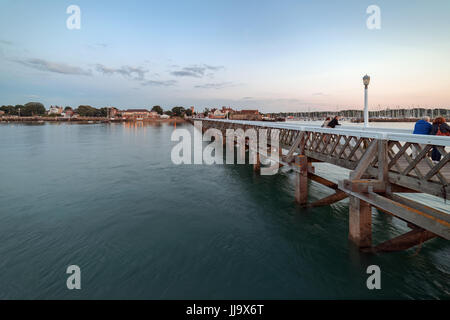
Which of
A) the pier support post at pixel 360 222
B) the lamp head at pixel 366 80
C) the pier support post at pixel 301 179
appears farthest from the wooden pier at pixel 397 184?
the lamp head at pixel 366 80

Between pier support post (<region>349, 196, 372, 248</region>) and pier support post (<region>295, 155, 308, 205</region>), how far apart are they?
3.99m

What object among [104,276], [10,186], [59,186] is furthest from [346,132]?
[10,186]

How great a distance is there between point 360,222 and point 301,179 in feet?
15.6

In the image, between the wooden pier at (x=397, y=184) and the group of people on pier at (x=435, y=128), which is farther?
the group of people on pier at (x=435, y=128)

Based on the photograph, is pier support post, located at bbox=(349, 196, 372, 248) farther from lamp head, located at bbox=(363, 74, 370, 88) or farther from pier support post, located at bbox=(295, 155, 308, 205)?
lamp head, located at bbox=(363, 74, 370, 88)

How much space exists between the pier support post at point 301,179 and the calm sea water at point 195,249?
0.63 m

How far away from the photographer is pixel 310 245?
907 cm

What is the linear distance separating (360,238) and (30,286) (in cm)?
989

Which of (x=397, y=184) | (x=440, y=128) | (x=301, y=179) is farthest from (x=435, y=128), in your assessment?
(x=301, y=179)

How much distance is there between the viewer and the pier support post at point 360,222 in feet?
23.4

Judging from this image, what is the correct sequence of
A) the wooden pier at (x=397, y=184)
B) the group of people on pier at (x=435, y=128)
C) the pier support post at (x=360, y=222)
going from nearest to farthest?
1. the wooden pier at (x=397, y=184)
2. the group of people on pier at (x=435, y=128)
3. the pier support post at (x=360, y=222)

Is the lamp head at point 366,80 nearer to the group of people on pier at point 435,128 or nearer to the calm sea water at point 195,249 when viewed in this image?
the group of people on pier at point 435,128

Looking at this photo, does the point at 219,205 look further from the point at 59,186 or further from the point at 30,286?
the point at 59,186

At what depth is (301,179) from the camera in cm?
1195
